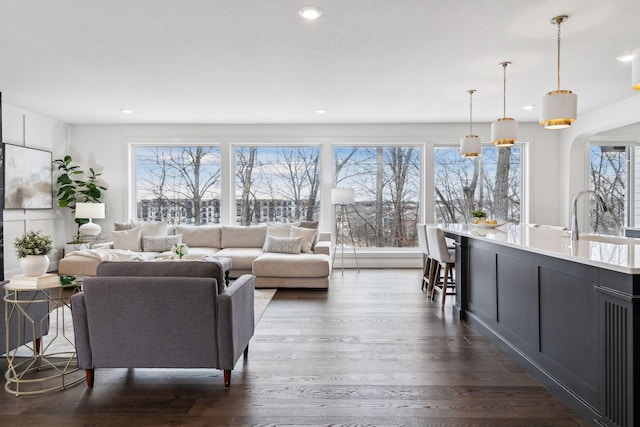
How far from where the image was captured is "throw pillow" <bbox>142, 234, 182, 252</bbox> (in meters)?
6.33

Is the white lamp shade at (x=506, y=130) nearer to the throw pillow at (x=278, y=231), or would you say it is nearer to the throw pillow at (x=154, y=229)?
the throw pillow at (x=278, y=231)

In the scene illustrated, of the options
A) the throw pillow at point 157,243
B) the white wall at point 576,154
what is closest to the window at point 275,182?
the throw pillow at point 157,243

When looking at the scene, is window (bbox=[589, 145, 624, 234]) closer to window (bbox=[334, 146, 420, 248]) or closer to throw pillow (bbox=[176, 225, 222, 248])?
window (bbox=[334, 146, 420, 248])

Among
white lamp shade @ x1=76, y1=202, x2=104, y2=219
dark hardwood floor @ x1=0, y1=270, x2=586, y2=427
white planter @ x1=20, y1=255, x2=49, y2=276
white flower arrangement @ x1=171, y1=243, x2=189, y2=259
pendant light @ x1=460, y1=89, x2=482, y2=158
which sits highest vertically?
pendant light @ x1=460, y1=89, x2=482, y2=158

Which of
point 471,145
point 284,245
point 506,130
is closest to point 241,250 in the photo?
point 284,245

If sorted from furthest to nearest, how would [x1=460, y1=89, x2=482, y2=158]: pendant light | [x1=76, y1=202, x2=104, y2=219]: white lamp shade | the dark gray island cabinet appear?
[x1=76, y1=202, x2=104, y2=219]: white lamp shade → [x1=460, y1=89, x2=482, y2=158]: pendant light → the dark gray island cabinet

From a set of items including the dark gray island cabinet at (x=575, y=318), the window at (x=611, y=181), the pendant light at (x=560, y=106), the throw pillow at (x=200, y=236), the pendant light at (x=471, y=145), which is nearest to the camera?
the dark gray island cabinet at (x=575, y=318)

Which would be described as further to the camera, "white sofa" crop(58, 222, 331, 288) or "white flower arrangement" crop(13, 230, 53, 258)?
"white sofa" crop(58, 222, 331, 288)

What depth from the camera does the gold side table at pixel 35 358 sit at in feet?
8.46

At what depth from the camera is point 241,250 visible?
6.46m

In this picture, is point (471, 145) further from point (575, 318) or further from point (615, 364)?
point (615, 364)

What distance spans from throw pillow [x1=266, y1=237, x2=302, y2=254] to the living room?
87 cm

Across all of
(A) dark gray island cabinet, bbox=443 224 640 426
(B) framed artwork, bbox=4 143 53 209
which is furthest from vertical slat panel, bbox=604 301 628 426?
(B) framed artwork, bbox=4 143 53 209

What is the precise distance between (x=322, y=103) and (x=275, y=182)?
2.10m
